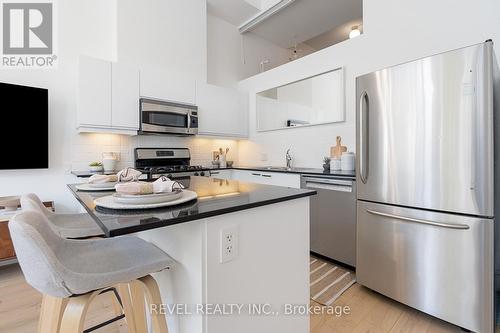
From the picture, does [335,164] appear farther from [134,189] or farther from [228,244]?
[134,189]

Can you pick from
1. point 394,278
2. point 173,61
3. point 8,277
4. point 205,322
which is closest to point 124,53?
point 173,61

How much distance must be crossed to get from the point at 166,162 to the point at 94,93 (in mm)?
1249

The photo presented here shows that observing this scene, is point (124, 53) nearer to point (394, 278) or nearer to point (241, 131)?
point (241, 131)

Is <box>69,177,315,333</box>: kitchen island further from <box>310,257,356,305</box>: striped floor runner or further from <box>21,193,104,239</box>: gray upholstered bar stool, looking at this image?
<box>310,257,356,305</box>: striped floor runner

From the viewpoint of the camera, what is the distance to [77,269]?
90cm

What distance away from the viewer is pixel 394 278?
182cm

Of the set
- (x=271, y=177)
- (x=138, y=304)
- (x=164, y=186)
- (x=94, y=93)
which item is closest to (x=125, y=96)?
(x=94, y=93)

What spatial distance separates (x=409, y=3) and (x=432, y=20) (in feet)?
1.02

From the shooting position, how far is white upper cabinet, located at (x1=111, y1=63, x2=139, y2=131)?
2963mm

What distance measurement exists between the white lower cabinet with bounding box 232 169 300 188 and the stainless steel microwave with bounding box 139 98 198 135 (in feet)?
3.06

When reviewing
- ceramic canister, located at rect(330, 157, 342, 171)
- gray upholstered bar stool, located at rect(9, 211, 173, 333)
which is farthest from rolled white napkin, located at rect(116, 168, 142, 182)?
ceramic canister, located at rect(330, 157, 342, 171)

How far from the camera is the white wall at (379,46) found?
2.09m

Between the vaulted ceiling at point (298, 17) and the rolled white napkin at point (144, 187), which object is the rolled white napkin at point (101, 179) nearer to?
the rolled white napkin at point (144, 187)

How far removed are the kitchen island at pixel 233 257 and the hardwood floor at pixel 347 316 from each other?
0.56 m
